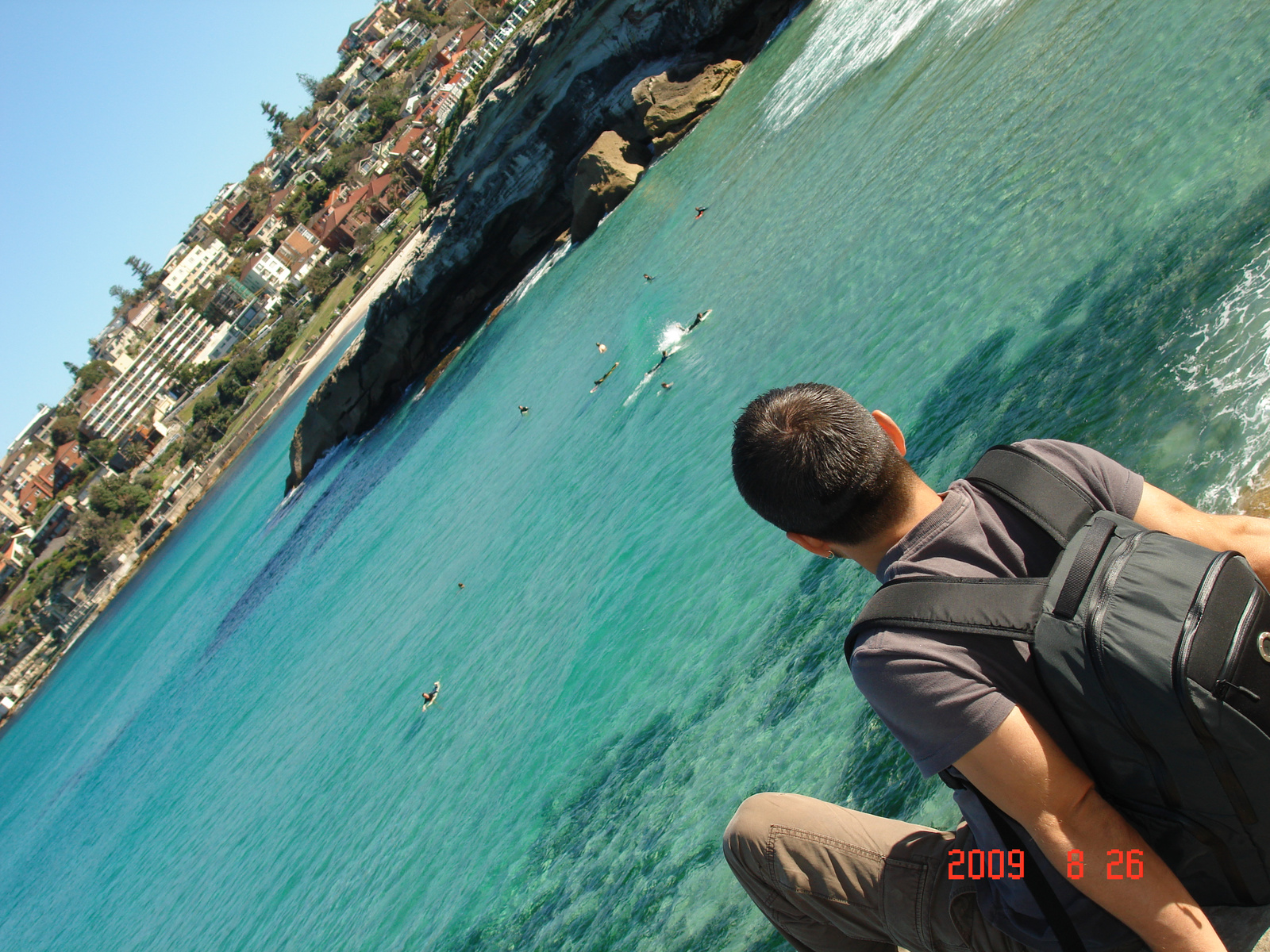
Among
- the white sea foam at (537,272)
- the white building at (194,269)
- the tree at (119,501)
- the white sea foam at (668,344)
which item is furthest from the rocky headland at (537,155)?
the white building at (194,269)

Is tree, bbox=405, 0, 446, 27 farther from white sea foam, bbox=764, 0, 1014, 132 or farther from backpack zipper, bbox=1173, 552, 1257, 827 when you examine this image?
backpack zipper, bbox=1173, 552, 1257, 827

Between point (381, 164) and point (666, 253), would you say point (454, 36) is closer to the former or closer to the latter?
point (381, 164)

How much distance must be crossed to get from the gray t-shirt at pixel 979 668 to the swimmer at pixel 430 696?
54.7 ft

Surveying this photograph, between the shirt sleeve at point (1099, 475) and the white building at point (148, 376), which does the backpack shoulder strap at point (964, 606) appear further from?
the white building at point (148, 376)

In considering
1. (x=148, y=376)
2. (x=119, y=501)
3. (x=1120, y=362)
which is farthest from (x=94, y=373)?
(x=1120, y=362)

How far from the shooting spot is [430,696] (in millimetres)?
18094

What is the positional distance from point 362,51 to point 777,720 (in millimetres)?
186706

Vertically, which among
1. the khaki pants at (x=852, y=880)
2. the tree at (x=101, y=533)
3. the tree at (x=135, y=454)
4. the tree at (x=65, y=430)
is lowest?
the khaki pants at (x=852, y=880)

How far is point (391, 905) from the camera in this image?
42.2 ft

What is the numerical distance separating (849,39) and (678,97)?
1309cm

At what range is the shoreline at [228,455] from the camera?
83.4m

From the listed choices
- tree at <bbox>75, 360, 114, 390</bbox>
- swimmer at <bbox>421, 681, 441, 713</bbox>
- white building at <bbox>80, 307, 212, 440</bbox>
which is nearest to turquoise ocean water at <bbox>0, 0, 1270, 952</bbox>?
swimmer at <bbox>421, 681, 441, 713</bbox>

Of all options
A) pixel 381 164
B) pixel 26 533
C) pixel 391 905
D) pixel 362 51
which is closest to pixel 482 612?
pixel 391 905

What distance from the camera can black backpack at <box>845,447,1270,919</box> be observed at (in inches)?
75.7
